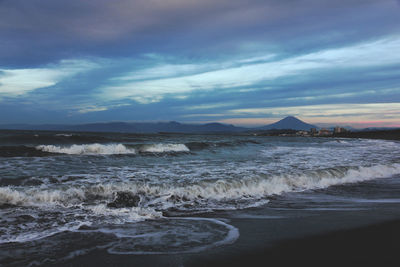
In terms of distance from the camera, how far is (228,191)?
7.70 metres

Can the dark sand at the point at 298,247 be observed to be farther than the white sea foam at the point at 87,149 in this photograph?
No

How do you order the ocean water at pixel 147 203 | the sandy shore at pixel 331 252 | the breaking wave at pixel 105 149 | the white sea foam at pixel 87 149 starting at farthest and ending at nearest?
the breaking wave at pixel 105 149, the white sea foam at pixel 87 149, the ocean water at pixel 147 203, the sandy shore at pixel 331 252

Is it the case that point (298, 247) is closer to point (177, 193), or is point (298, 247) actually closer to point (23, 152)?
point (177, 193)

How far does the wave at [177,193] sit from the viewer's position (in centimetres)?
630

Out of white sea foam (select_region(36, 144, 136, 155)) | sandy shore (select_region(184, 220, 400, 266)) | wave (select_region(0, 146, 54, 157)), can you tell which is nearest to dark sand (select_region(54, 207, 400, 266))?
sandy shore (select_region(184, 220, 400, 266))

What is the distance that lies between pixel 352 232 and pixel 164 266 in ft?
10.5

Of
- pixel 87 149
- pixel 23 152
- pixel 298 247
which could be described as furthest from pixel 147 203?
pixel 87 149

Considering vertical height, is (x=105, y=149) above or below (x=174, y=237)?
above

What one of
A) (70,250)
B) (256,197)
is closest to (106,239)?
(70,250)

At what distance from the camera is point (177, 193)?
7199mm

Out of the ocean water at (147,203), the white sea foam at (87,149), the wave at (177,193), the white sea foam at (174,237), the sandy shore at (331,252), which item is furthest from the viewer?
the white sea foam at (87,149)

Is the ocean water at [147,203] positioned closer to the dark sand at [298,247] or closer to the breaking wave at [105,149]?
the dark sand at [298,247]

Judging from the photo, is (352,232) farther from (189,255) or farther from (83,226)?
(83,226)

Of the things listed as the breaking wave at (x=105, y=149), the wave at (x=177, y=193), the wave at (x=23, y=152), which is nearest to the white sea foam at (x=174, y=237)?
the wave at (x=177, y=193)
